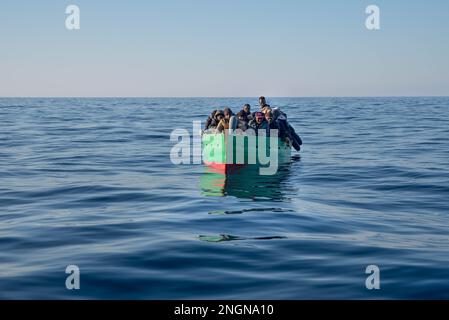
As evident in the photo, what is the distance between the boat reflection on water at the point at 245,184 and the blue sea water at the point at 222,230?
48mm

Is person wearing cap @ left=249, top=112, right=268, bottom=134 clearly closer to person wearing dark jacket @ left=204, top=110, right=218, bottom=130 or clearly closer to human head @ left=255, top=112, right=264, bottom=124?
human head @ left=255, top=112, right=264, bottom=124

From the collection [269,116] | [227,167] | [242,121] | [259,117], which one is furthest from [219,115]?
[227,167]

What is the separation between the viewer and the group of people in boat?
21031mm

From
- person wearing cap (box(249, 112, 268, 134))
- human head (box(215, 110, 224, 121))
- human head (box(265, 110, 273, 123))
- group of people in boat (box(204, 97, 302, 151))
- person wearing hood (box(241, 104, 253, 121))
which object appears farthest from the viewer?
human head (box(265, 110, 273, 123))

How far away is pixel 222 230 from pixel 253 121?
11.1m

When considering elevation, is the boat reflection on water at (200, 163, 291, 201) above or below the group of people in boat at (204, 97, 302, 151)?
below

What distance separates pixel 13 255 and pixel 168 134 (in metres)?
35.0

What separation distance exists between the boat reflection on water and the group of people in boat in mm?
1637

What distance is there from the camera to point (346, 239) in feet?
36.5

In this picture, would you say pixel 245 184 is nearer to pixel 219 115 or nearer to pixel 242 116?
pixel 242 116

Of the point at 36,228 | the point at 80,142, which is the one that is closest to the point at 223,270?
the point at 36,228

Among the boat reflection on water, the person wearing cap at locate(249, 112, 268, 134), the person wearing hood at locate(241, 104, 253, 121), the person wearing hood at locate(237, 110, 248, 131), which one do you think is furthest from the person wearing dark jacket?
the boat reflection on water

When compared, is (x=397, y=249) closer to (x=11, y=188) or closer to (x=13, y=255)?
(x=13, y=255)

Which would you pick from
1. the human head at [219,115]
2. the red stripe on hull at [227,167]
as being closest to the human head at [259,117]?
the human head at [219,115]
